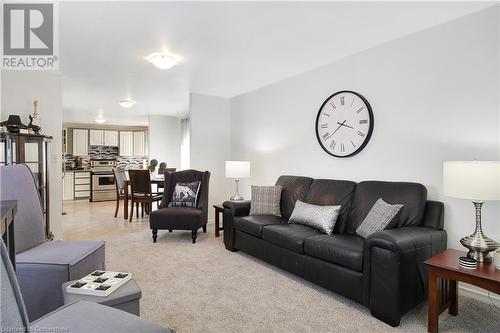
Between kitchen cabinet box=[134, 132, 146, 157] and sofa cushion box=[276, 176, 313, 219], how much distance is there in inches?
257

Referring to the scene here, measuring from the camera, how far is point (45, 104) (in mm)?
3826

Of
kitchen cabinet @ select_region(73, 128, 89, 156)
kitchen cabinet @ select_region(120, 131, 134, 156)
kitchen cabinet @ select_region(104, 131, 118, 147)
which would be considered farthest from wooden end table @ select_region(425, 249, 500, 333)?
kitchen cabinet @ select_region(73, 128, 89, 156)

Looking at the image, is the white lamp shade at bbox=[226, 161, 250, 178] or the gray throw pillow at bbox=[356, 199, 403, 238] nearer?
the gray throw pillow at bbox=[356, 199, 403, 238]

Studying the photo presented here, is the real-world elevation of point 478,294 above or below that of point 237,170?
below

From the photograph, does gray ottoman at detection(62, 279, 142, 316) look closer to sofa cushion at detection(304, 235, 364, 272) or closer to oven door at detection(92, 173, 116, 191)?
sofa cushion at detection(304, 235, 364, 272)

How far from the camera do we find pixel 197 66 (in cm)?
370

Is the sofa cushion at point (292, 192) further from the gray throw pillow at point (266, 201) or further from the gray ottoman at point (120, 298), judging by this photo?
the gray ottoman at point (120, 298)

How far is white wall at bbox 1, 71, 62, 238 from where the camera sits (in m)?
3.62

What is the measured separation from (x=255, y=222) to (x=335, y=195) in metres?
0.93

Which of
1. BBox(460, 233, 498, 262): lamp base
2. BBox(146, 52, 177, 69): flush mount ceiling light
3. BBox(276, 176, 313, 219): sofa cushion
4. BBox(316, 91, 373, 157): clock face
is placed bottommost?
BBox(460, 233, 498, 262): lamp base

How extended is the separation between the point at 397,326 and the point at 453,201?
3.84 feet

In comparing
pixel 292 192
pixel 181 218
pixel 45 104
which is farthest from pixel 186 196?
pixel 45 104

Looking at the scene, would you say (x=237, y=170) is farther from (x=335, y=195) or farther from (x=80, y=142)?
(x=80, y=142)

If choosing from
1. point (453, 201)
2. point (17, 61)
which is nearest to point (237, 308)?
point (453, 201)
